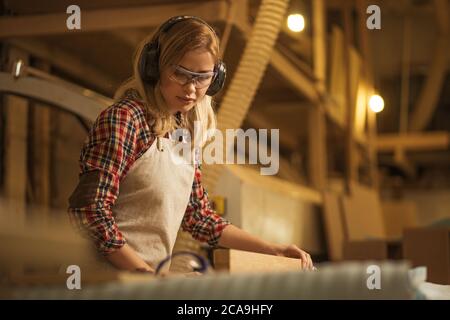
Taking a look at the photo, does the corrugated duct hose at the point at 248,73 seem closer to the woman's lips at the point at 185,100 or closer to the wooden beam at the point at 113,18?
the wooden beam at the point at 113,18

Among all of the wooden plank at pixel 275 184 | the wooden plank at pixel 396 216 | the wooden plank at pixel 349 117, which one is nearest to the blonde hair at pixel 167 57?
the wooden plank at pixel 275 184

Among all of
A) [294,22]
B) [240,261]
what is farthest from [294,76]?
[240,261]

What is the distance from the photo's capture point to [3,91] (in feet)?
7.28

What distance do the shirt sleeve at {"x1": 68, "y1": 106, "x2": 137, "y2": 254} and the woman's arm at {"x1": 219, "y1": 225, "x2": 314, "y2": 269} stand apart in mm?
337

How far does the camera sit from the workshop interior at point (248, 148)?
34.8 inches

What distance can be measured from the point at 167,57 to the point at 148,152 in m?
0.18

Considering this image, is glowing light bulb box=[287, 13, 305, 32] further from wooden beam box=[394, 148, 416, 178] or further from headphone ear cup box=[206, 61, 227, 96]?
wooden beam box=[394, 148, 416, 178]

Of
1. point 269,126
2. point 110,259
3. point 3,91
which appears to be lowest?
point 110,259

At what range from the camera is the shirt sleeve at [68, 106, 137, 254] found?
1.30 m

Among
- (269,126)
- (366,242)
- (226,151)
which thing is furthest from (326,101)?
(226,151)

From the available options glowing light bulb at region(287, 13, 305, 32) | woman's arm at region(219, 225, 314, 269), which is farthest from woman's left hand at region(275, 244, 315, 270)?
glowing light bulb at region(287, 13, 305, 32)

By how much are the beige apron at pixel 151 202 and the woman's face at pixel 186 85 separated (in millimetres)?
82

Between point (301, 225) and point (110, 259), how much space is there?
2227 mm
